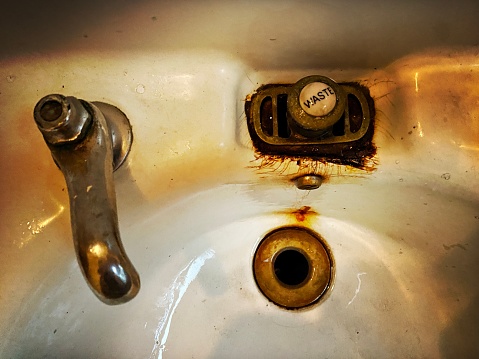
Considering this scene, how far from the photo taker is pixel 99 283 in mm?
246

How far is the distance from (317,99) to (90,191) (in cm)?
20

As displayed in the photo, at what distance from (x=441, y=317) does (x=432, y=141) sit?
0.21m

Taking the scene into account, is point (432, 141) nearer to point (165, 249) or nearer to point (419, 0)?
point (419, 0)

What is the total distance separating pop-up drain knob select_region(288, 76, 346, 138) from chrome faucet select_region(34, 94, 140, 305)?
160 mm

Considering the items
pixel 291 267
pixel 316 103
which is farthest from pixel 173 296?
pixel 316 103

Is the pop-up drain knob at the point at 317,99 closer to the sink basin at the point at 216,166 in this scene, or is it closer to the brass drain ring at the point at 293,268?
the sink basin at the point at 216,166

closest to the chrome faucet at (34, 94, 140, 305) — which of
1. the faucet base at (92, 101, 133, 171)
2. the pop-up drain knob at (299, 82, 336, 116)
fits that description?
the faucet base at (92, 101, 133, 171)

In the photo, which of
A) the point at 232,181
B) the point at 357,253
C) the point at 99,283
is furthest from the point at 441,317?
the point at 99,283

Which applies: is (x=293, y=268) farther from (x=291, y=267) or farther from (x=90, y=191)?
(x=90, y=191)

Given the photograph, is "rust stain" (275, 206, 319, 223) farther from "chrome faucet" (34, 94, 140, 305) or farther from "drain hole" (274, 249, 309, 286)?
"chrome faucet" (34, 94, 140, 305)

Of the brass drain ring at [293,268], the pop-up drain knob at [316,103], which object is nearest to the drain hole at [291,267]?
the brass drain ring at [293,268]

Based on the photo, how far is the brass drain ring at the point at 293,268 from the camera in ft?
1.67

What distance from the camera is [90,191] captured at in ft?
0.89

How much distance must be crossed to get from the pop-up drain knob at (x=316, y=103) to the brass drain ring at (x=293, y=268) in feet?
0.65
